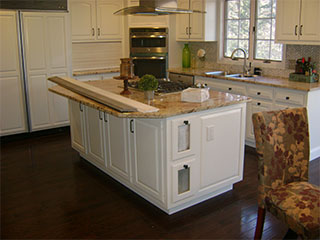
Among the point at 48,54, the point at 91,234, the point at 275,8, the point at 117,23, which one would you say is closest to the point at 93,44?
the point at 117,23

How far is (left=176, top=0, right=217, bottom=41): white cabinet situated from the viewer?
5.24 meters

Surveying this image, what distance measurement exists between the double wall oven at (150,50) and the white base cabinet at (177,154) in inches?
98.0

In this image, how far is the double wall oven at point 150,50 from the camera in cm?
567

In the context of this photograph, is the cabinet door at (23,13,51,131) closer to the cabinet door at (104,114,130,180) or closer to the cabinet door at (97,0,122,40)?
the cabinet door at (97,0,122,40)

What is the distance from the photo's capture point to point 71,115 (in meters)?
4.20

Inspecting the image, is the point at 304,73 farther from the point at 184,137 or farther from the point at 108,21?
the point at 108,21

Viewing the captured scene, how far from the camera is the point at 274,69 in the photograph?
15.4ft

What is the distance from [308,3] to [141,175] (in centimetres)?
269

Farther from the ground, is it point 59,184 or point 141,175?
point 141,175

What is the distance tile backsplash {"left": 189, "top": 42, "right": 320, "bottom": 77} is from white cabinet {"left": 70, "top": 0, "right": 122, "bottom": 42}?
4.49 feet

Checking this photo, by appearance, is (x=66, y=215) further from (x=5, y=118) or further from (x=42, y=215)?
(x=5, y=118)

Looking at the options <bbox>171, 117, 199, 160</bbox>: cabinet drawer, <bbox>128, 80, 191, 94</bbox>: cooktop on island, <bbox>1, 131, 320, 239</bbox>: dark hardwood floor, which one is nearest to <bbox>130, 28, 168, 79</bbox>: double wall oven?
<bbox>128, 80, 191, 94</bbox>: cooktop on island

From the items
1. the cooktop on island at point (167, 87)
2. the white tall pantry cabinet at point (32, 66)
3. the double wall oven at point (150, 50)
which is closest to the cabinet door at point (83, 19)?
the white tall pantry cabinet at point (32, 66)

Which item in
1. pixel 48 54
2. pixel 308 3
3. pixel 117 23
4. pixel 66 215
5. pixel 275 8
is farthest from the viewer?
pixel 117 23
